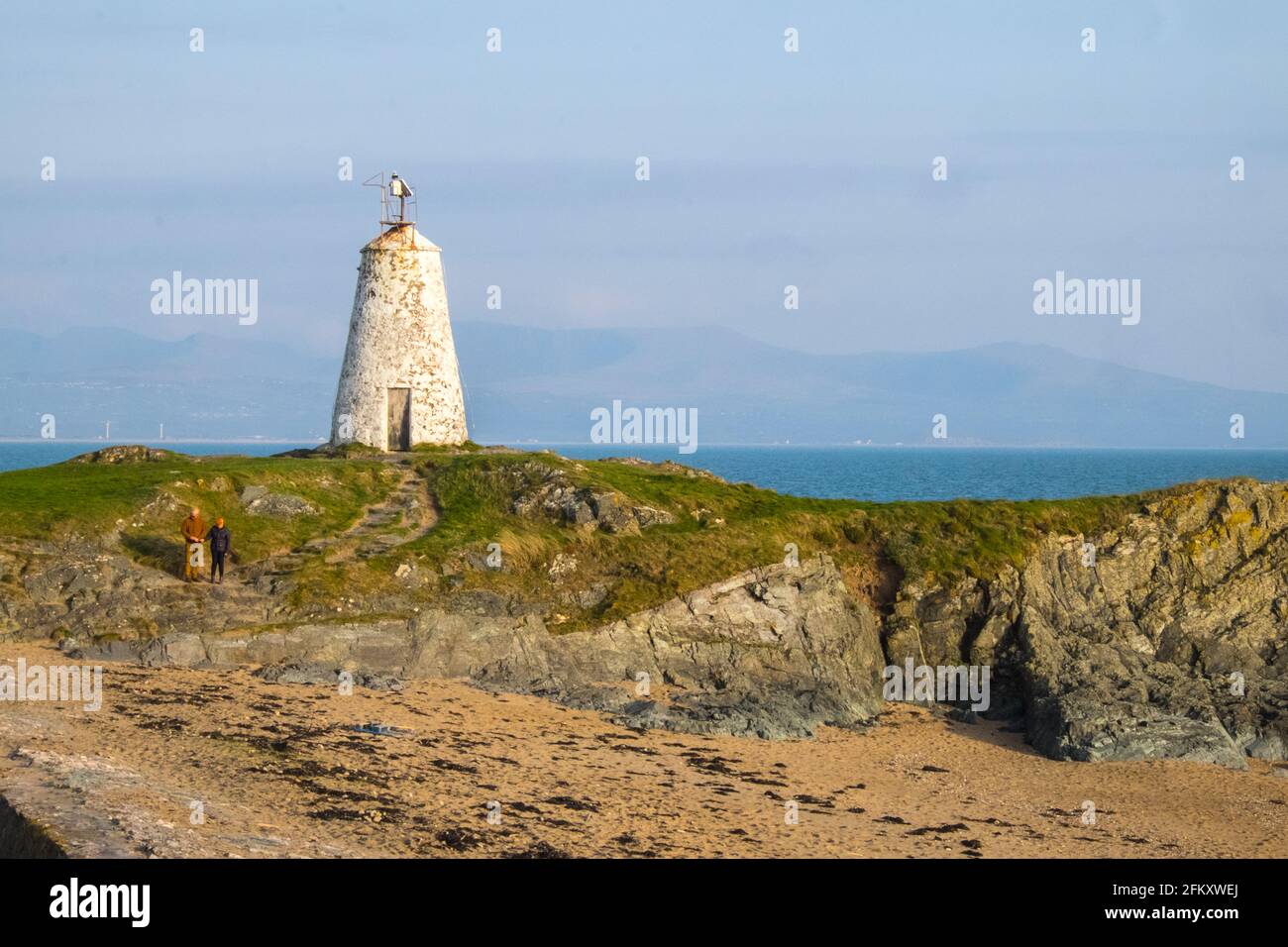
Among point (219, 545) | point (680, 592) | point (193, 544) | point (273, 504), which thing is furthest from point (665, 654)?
point (193, 544)

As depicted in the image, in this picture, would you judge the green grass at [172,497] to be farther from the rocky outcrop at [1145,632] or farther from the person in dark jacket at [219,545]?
the rocky outcrop at [1145,632]

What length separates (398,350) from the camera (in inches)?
1842

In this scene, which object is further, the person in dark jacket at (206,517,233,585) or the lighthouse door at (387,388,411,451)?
the lighthouse door at (387,388,411,451)

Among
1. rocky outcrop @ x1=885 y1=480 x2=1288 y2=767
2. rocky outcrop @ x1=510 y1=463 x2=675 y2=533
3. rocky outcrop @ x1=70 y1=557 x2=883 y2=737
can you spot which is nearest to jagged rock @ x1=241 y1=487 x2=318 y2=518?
rocky outcrop @ x1=510 y1=463 x2=675 y2=533

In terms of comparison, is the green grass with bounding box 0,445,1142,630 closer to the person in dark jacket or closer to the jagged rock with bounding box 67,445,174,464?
the jagged rock with bounding box 67,445,174,464

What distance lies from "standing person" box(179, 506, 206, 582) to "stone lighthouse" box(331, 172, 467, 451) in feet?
48.2

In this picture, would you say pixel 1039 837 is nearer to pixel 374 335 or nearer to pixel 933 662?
pixel 933 662

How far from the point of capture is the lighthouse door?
46844 mm

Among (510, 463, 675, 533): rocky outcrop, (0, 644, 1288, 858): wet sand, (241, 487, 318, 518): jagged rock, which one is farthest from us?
(510, 463, 675, 533): rocky outcrop

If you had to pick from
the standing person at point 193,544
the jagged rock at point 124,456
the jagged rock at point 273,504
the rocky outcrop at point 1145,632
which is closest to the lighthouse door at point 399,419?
the jagged rock at point 124,456

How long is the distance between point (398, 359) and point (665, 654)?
18.0 metres
